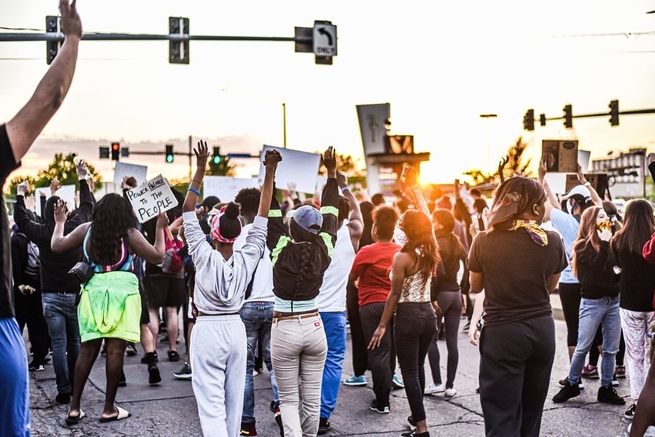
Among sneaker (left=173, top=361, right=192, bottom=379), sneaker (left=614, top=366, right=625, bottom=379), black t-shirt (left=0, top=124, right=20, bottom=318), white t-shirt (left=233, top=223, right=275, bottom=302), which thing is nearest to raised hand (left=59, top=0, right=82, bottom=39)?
black t-shirt (left=0, top=124, right=20, bottom=318)

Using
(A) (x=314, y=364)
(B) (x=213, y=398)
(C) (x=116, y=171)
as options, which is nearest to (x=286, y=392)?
(A) (x=314, y=364)

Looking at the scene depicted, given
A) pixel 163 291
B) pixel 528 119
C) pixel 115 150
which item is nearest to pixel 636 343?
pixel 163 291

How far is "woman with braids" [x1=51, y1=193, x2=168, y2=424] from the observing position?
7.32 metres

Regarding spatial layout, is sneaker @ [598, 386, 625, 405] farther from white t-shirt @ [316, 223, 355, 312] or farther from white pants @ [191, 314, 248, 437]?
white pants @ [191, 314, 248, 437]

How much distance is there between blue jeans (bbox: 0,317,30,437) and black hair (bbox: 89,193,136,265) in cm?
447

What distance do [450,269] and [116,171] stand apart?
23.6 feet

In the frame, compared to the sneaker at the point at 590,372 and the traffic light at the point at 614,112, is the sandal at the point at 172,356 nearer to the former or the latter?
the sneaker at the point at 590,372

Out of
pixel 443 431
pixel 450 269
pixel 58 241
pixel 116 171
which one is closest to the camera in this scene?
pixel 443 431

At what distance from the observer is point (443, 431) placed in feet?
23.6

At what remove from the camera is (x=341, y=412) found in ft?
26.0

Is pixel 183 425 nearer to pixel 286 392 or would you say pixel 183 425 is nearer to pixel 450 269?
pixel 286 392

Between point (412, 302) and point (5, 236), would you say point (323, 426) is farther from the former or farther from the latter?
point (5, 236)

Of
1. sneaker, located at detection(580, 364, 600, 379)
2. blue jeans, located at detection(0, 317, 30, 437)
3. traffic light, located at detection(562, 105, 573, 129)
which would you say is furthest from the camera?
traffic light, located at detection(562, 105, 573, 129)

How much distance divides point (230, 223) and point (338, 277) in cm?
242
